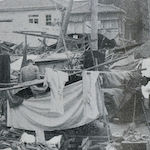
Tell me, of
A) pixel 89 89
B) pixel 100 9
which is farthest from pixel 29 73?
pixel 100 9

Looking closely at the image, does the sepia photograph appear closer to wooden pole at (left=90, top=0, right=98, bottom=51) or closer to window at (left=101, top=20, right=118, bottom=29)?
wooden pole at (left=90, top=0, right=98, bottom=51)

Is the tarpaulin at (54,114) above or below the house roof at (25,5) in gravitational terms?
below

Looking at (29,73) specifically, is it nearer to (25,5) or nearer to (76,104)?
(76,104)

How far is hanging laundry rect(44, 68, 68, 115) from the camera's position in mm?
11938

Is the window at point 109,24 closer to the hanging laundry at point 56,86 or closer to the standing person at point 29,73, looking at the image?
the standing person at point 29,73

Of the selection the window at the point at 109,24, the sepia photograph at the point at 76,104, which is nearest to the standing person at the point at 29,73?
the sepia photograph at the point at 76,104

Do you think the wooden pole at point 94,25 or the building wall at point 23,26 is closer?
the wooden pole at point 94,25

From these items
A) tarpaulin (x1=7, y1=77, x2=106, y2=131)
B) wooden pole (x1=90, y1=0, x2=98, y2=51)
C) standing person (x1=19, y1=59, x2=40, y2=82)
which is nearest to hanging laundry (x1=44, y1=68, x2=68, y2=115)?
tarpaulin (x1=7, y1=77, x2=106, y2=131)

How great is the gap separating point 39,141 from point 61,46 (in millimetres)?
9371

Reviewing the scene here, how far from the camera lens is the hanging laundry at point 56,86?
39.2ft

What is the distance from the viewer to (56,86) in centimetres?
1209

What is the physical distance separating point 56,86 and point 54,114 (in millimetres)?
1116

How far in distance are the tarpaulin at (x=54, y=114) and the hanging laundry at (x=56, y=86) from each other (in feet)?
1.69

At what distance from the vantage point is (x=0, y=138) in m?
12.2
